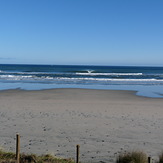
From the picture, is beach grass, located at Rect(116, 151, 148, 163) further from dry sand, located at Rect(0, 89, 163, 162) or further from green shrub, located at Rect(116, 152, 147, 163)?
dry sand, located at Rect(0, 89, 163, 162)

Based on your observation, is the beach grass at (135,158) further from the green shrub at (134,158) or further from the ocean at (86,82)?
the ocean at (86,82)

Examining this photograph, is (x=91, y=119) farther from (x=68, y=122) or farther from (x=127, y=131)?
(x=127, y=131)

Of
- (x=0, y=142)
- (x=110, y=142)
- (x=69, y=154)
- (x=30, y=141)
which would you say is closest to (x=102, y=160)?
(x=69, y=154)

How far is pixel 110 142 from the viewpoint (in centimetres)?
885

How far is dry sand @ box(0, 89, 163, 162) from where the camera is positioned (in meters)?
8.14

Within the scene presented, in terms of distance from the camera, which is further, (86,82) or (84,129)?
(86,82)

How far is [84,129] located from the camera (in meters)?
10.4

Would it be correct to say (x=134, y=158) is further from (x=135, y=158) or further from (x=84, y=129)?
(x=84, y=129)

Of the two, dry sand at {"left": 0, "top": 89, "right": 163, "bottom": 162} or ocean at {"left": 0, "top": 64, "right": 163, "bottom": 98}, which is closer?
dry sand at {"left": 0, "top": 89, "right": 163, "bottom": 162}

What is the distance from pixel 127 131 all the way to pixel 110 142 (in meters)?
1.58

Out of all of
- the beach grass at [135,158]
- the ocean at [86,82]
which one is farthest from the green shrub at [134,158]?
the ocean at [86,82]

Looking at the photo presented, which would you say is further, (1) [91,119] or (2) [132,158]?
(1) [91,119]

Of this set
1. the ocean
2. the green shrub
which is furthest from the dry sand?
the ocean

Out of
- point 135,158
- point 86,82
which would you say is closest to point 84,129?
point 135,158
